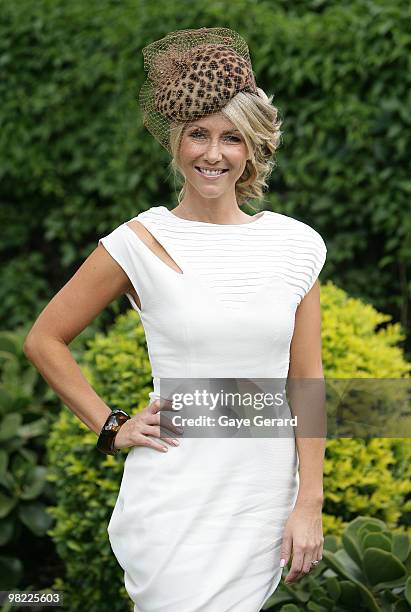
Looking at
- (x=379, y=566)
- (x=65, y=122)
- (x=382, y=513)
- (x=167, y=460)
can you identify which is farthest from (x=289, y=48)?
(x=167, y=460)

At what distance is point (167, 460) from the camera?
2.25 metres

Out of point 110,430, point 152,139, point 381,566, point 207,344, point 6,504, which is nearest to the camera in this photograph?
point 207,344

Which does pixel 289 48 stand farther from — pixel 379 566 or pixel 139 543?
pixel 139 543

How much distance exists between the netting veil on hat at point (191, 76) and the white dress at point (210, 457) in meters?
0.28

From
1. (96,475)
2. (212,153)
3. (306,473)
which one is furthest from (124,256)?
(96,475)

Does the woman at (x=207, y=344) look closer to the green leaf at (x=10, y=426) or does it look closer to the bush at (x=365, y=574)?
the bush at (x=365, y=574)

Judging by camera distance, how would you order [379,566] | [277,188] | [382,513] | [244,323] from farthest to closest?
[277,188] → [382,513] → [379,566] → [244,323]

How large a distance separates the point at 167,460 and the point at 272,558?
1.08 feet

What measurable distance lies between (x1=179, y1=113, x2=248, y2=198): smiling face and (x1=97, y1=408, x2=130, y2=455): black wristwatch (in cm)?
55

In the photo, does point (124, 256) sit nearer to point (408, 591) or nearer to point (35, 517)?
point (408, 591)

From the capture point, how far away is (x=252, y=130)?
2.28m

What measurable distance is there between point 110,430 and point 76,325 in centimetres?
26

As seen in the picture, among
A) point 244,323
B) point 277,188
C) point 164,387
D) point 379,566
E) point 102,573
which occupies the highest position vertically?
point 244,323

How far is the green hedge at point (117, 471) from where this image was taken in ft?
11.7
